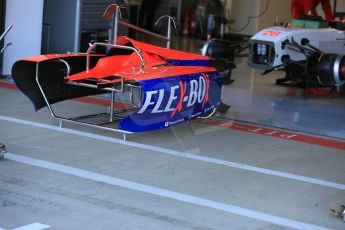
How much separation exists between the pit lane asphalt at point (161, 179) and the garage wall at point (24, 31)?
276 cm

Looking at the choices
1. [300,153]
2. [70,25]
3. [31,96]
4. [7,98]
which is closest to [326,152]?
[300,153]

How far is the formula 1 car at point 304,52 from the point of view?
432 inches

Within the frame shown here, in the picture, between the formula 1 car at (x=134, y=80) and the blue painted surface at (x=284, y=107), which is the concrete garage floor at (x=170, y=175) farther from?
the formula 1 car at (x=134, y=80)

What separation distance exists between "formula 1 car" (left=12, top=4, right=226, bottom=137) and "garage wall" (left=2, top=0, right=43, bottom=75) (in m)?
3.03

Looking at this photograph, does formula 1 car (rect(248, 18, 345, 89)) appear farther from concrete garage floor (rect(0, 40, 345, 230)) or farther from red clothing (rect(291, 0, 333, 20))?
concrete garage floor (rect(0, 40, 345, 230))

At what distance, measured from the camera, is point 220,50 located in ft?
39.4

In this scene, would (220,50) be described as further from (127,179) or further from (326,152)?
(127,179)

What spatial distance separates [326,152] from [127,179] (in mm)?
2578

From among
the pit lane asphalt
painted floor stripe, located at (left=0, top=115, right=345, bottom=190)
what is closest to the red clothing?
the pit lane asphalt

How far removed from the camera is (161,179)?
6.35 metres

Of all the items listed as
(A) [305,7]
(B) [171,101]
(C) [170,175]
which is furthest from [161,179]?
(A) [305,7]

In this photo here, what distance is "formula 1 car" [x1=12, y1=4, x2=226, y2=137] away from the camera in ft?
24.5

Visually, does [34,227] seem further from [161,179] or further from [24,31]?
[24,31]

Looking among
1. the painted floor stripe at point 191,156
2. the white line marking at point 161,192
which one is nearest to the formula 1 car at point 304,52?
the painted floor stripe at point 191,156
